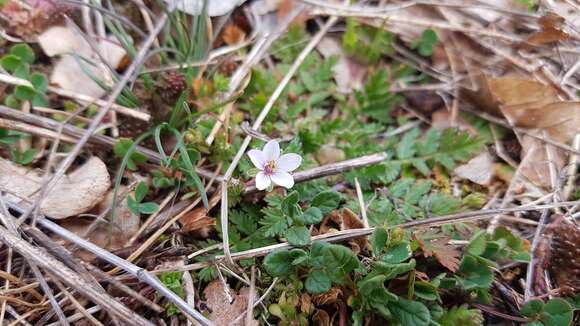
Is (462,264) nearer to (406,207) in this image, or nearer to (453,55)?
(406,207)

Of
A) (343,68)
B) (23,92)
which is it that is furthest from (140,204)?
(343,68)

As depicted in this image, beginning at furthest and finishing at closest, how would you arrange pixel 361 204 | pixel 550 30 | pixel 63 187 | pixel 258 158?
1. pixel 550 30
2. pixel 361 204
3. pixel 63 187
4. pixel 258 158

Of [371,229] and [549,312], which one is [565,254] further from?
[371,229]

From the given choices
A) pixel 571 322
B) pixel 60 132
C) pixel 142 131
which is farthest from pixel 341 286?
pixel 60 132

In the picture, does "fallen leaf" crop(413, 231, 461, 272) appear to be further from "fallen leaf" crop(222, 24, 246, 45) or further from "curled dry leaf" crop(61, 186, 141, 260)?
"fallen leaf" crop(222, 24, 246, 45)

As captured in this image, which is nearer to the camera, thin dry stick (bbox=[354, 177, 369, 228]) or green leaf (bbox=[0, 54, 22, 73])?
thin dry stick (bbox=[354, 177, 369, 228])

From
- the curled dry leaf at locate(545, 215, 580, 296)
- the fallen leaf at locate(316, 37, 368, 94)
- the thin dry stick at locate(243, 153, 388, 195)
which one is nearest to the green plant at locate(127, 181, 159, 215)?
the thin dry stick at locate(243, 153, 388, 195)
